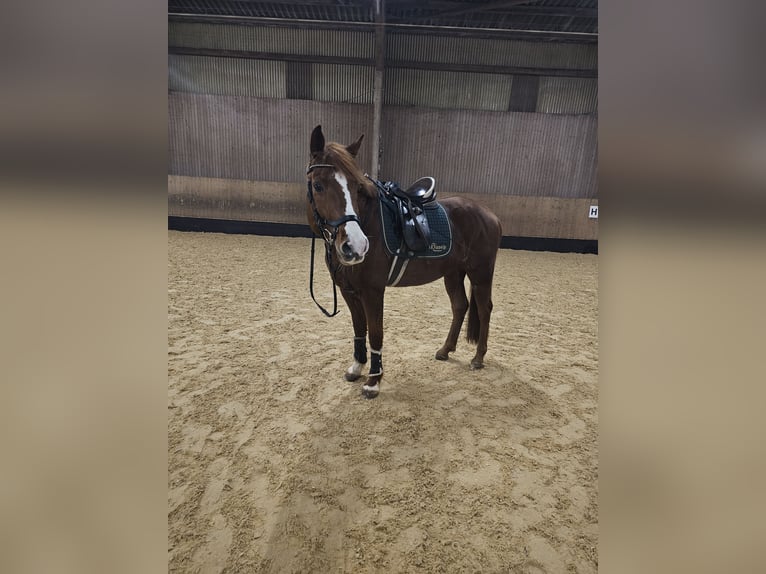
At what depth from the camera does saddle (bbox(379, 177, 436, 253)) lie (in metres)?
1.91

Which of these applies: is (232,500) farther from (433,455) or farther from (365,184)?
(365,184)

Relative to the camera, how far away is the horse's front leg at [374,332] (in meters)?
Answer: 1.86

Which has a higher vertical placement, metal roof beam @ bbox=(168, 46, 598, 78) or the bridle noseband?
metal roof beam @ bbox=(168, 46, 598, 78)

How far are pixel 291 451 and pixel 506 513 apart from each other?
2.78 ft

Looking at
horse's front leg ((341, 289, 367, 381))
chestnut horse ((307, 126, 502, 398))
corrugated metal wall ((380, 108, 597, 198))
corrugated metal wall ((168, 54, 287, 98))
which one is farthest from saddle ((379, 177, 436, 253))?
corrugated metal wall ((168, 54, 287, 98))

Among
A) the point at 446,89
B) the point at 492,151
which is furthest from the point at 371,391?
the point at 446,89

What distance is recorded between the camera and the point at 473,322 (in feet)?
7.87

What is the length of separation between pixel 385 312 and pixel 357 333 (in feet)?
4.58

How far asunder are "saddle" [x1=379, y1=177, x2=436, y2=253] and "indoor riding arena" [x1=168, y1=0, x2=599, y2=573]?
82 cm

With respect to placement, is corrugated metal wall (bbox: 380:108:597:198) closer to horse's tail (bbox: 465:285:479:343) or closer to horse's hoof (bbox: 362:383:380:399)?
horse's tail (bbox: 465:285:479:343)

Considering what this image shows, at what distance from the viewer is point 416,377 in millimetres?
2160

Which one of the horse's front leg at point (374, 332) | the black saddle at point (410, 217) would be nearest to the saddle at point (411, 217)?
the black saddle at point (410, 217)

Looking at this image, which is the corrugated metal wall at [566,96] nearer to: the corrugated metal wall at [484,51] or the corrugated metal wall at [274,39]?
the corrugated metal wall at [484,51]

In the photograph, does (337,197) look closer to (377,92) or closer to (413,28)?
(377,92)
